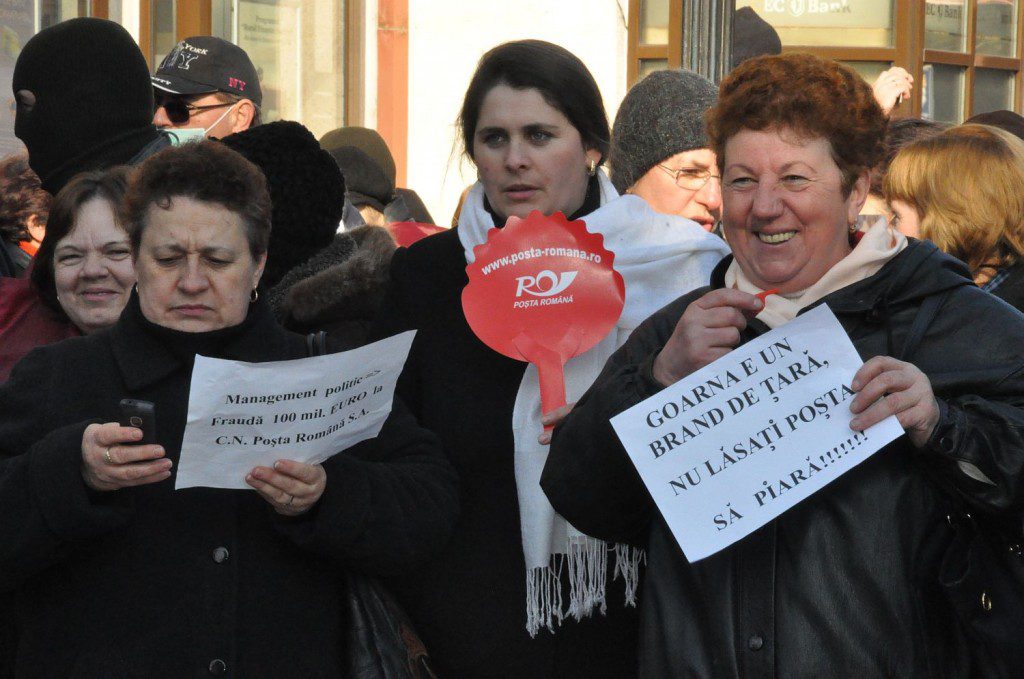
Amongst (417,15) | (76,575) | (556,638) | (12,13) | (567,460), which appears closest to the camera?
(567,460)

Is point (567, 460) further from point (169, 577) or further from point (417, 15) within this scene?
point (417, 15)

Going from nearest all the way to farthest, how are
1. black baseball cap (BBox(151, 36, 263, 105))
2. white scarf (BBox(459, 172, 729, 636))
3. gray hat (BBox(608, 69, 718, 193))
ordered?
white scarf (BBox(459, 172, 729, 636)), gray hat (BBox(608, 69, 718, 193)), black baseball cap (BBox(151, 36, 263, 105))

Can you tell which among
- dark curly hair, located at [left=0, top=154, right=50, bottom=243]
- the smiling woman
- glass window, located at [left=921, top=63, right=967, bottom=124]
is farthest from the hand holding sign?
glass window, located at [left=921, top=63, right=967, bottom=124]

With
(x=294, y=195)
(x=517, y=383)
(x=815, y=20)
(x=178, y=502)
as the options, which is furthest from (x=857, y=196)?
(x=815, y=20)

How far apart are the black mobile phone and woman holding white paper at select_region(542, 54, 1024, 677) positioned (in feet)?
2.38

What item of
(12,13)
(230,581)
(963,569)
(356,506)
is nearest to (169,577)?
(230,581)

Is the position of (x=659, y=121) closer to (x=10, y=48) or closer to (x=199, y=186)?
(x=199, y=186)

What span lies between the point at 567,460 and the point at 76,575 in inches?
39.4

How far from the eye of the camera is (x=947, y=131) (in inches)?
165

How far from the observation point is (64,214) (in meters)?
3.48

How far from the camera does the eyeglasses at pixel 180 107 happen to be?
553 cm

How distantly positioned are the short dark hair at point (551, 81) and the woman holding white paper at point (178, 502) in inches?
28.8

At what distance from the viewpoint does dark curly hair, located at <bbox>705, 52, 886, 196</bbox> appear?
2557 millimetres

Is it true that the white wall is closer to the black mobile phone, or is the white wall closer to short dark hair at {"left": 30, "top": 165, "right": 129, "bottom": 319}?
short dark hair at {"left": 30, "top": 165, "right": 129, "bottom": 319}
